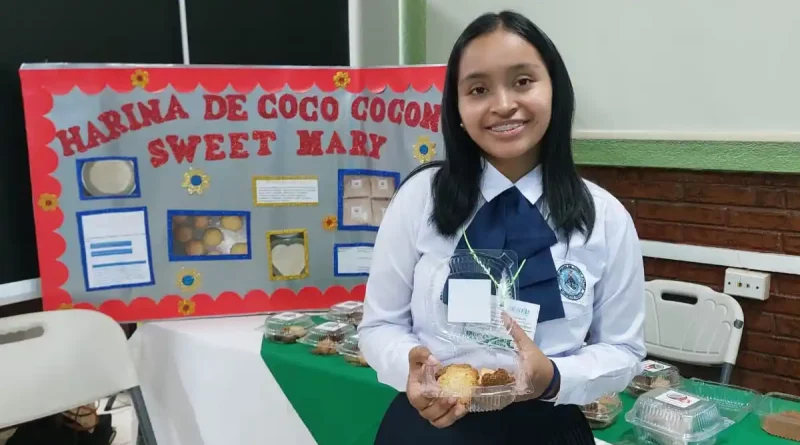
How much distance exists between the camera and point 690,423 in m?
1.37

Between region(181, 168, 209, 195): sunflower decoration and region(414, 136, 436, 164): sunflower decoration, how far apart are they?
29.9 inches

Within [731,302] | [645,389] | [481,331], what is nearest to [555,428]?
[481,331]

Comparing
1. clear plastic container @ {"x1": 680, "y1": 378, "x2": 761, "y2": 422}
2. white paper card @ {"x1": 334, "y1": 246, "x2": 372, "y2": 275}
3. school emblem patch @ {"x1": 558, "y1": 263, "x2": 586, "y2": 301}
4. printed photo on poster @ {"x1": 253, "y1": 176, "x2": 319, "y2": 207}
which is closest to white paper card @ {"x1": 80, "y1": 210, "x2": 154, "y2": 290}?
printed photo on poster @ {"x1": 253, "y1": 176, "x2": 319, "y2": 207}

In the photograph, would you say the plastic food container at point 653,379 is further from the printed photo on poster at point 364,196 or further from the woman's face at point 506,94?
the printed photo on poster at point 364,196

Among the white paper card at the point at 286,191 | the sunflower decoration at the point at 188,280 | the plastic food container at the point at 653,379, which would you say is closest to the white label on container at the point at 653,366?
the plastic food container at the point at 653,379

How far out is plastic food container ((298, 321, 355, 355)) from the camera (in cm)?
198

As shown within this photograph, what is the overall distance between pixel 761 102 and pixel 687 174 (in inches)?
13.7

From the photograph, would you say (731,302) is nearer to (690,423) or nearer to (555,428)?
(690,423)

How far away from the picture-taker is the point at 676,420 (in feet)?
4.53

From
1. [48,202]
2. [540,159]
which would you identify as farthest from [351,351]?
[48,202]

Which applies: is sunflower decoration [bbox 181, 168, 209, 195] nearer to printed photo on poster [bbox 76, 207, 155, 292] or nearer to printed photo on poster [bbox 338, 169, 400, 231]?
printed photo on poster [bbox 76, 207, 155, 292]

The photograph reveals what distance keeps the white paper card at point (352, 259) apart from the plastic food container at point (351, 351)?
0.42 metres

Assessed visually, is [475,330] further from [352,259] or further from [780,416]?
[352,259]

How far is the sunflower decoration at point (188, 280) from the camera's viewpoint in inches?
88.2
